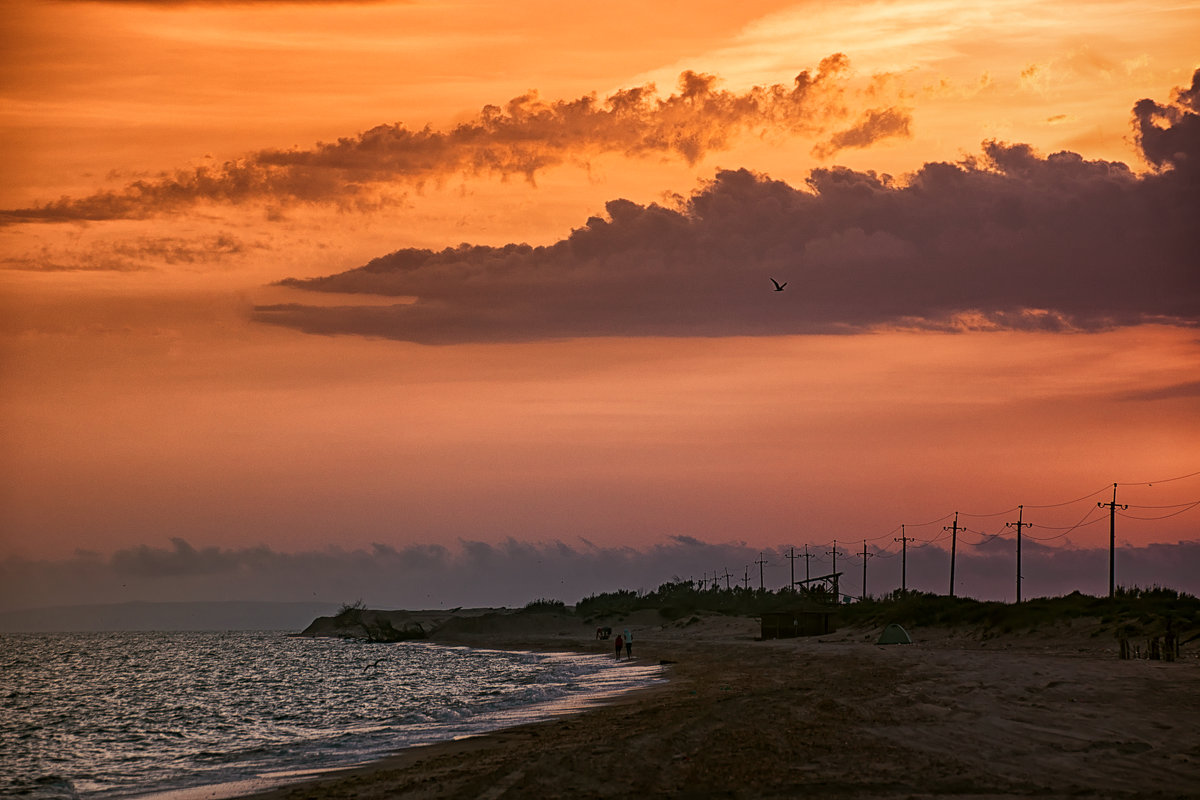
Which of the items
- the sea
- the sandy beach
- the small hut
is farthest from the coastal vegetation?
the sea

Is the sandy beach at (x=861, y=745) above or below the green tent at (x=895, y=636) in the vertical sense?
above

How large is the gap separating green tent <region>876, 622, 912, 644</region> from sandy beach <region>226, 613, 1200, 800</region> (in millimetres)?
29177

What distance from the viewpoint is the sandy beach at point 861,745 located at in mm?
19641

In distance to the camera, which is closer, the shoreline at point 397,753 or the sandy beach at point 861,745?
the sandy beach at point 861,745

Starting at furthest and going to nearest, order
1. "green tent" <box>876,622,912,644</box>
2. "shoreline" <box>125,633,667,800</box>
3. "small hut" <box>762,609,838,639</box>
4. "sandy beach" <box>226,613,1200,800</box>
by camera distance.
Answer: "small hut" <box>762,609,838,639</box>
"green tent" <box>876,622,912,644</box>
"shoreline" <box>125,633,667,800</box>
"sandy beach" <box>226,613,1200,800</box>

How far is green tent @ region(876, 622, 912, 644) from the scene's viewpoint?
70.6m

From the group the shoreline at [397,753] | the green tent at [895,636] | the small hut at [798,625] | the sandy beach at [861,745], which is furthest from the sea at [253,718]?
the small hut at [798,625]

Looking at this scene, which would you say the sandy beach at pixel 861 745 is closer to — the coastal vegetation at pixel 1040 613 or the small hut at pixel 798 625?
the coastal vegetation at pixel 1040 613

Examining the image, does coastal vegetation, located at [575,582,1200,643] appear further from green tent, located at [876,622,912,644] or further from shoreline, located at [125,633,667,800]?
shoreline, located at [125,633,667,800]

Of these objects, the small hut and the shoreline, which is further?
the small hut

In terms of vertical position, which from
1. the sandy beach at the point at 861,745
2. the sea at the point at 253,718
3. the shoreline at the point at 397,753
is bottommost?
the sea at the point at 253,718

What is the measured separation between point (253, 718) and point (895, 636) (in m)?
41.2

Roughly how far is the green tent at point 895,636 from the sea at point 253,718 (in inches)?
618

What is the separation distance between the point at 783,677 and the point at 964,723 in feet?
72.4
